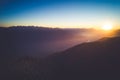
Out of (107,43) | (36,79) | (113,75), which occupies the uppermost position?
(107,43)

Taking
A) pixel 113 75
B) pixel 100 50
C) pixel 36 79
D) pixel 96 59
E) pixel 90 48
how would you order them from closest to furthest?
pixel 113 75
pixel 36 79
pixel 96 59
pixel 100 50
pixel 90 48

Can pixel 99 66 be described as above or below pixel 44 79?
above

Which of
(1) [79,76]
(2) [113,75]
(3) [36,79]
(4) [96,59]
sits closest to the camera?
(2) [113,75]

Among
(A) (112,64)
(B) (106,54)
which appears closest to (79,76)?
(A) (112,64)

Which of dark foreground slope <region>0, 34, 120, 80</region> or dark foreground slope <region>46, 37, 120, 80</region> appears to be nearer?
dark foreground slope <region>46, 37, 120, 80</region>

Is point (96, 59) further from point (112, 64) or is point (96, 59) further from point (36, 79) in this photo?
point (36, 79)

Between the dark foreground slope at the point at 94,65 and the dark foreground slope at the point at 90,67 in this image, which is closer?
the dark foreground slope at the point at 94,65

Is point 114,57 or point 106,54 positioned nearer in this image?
point 114,57
